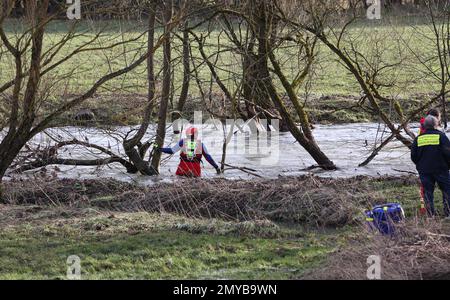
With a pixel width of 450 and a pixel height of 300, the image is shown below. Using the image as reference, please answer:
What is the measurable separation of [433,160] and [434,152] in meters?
0.12

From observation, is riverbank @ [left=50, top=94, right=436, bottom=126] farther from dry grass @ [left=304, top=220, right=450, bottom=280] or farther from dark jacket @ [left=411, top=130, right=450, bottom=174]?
dry grass @ [left=304, top=220, right=450, bottom=280]

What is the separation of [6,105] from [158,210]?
3.48 meters

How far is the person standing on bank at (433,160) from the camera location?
12953 millimetres

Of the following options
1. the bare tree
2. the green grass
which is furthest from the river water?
the green grass

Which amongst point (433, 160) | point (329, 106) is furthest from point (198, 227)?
point (329, 106)

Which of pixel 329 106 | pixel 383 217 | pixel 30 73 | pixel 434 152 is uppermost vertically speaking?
pixel 30 73

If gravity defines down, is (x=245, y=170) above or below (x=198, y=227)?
above

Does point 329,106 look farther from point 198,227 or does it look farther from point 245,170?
point 198,227

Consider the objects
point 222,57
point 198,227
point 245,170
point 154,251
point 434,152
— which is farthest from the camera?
point 222,57

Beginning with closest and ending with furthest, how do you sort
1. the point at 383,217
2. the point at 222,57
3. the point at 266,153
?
the point at 383,217
the point at 266,153
the point at 222,57

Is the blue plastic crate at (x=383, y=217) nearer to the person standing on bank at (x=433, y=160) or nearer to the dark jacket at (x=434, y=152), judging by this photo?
the person standing on bank at (x=433, y=160)

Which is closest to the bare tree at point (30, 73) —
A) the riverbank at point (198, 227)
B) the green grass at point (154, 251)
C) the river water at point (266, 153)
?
the riverbank at point (198, 227)

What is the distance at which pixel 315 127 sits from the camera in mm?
25453

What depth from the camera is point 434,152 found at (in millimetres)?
13000
